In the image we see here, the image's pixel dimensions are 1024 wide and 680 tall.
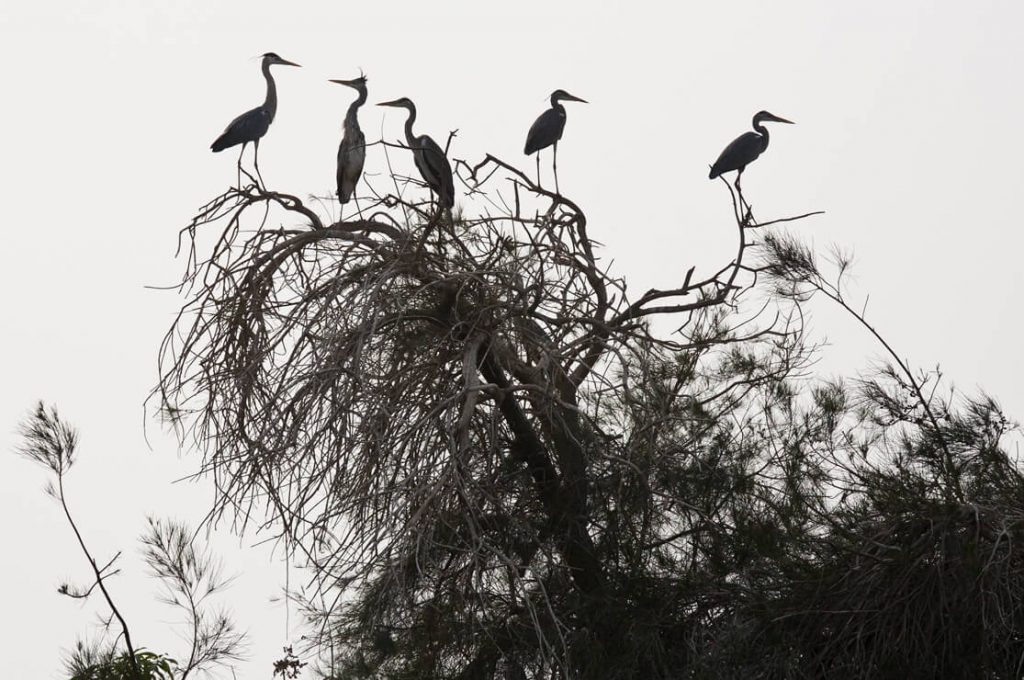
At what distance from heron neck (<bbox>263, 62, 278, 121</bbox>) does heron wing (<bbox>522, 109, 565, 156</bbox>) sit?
51.3 inches

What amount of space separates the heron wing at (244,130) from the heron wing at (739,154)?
2211 millimetres

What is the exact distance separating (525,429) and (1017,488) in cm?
169

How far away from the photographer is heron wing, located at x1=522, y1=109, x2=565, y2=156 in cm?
642

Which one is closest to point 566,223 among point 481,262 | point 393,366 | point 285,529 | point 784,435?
point 481,262

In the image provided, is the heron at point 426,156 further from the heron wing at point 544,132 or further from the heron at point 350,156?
the heron wing at point 544,132

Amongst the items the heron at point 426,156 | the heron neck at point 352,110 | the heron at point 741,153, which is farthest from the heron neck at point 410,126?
the heron at point 741,153

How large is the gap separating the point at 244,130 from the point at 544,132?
58.7 inches

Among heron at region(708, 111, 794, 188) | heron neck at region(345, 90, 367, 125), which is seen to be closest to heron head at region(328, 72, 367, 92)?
heron neck at region(345, 90, 367, 125)

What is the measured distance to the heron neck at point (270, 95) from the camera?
6453mm

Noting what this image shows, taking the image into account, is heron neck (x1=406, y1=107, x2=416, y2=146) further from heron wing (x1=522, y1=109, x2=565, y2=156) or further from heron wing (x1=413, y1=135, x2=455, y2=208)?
heron wing (x1=522, y1=109, x2=565, y2=156)

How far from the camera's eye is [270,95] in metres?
6.59

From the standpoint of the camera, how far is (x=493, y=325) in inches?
166

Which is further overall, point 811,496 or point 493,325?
point 811,496

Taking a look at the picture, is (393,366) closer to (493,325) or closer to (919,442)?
(493,325)
